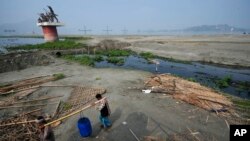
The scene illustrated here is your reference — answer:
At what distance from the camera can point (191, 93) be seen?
14477 millimetres

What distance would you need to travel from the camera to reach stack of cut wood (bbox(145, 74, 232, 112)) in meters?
12.7

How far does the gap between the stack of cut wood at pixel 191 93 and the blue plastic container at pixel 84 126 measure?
7076 millimetres

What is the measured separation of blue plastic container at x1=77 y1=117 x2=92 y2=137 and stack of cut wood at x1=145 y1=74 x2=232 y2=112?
708cm

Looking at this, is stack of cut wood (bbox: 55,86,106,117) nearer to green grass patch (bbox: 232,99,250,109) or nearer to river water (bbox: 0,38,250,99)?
green grass patch (bbox: 232,99,250,109)

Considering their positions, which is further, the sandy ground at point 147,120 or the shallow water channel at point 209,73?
the shallow water channel at point 209,73

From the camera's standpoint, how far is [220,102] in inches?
509

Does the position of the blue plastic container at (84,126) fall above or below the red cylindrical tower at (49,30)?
below

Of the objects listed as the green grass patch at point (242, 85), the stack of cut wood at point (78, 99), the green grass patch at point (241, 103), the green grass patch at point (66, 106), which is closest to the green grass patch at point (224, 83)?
the green grass patch at point (242, 85)

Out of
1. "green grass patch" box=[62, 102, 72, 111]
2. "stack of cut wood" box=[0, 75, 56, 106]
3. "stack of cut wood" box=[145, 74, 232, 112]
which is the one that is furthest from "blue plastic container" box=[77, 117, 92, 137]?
"stack of cut wood" box=[0, 75, 56, 106]

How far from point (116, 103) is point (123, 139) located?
4406mm

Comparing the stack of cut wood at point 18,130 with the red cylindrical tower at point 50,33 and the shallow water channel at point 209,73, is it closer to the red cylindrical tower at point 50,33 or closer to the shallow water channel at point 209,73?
the shallow water channel at point 209,73

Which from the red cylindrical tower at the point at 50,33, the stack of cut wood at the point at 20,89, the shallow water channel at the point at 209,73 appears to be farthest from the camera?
the red cylindrical tower at the point at 50,33

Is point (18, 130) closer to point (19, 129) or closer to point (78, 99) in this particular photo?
point (19, 129)

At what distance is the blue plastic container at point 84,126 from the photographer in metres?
9.31
